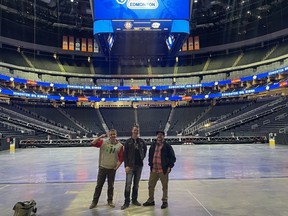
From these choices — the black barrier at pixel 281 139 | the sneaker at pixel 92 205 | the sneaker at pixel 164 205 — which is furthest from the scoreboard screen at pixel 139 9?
the sneaker at pixel 164 205

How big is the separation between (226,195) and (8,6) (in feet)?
168

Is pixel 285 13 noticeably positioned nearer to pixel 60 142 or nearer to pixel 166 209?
pixel 60 142

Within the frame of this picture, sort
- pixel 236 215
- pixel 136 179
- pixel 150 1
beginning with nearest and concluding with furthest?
pixel 236 215, pixel 136 179, pixel 150 1

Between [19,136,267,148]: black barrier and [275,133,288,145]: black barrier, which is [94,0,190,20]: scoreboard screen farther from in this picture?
[275,133,288,145]: black barrier

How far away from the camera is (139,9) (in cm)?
2186

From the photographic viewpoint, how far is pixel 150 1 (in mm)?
21594

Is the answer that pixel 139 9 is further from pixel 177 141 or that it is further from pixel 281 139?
pixel 281 139

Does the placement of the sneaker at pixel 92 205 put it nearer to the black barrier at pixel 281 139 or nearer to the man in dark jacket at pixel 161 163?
the man in dark jacket at pixel 161 163

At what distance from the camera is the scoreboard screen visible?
2144 centimetres

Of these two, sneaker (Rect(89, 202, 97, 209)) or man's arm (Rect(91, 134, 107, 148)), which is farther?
man's arm (Rect(91, 134, 107, 148))

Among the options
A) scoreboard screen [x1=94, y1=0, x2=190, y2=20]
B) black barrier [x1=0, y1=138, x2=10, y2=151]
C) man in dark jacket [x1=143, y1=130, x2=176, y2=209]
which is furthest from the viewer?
black barrier [x1=0, y1=138, x2=10, y2=151]

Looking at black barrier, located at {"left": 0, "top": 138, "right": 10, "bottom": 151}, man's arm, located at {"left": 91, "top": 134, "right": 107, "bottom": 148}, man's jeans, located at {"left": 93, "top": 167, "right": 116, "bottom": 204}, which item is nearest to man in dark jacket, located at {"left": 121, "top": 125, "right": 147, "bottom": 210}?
man's jeans, located at {"left": 93, "top": 167, "right": 116, "bottom": 204}

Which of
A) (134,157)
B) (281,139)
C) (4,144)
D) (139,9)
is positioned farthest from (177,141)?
(134,157)

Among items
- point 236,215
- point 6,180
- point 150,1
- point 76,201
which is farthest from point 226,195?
point 150,1
